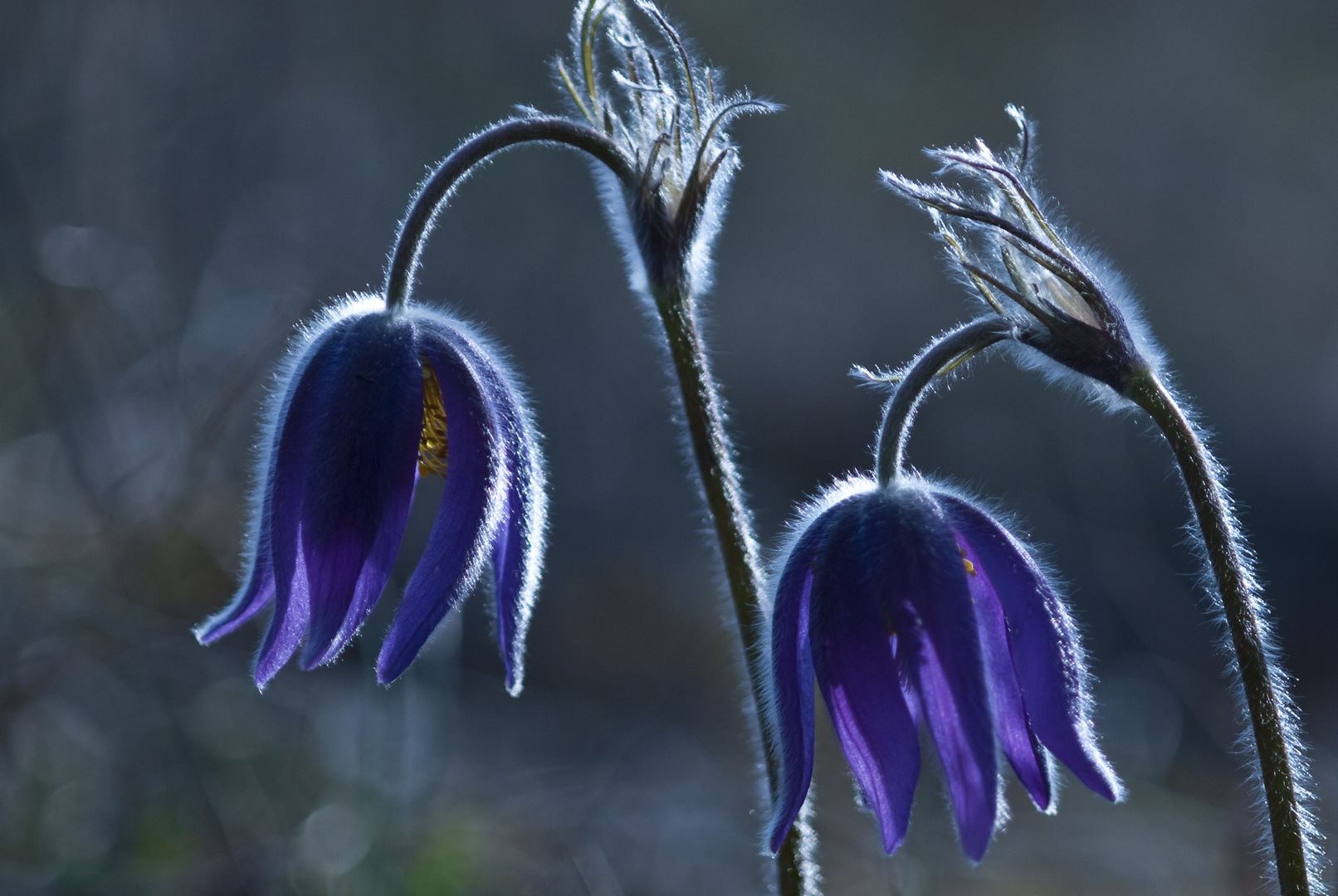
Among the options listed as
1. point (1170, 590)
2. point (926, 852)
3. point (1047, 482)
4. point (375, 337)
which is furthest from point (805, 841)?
point (1047, 482)

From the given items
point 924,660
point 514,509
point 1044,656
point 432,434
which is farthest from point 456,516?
point 1044,656

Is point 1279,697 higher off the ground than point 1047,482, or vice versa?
point 1047,482

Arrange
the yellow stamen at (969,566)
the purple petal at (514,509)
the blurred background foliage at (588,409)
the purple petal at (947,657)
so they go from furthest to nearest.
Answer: the blurred background foliage at (588,409) → the purple petal at (514,509) → the yellow stamen at (969,566) → the purple petal at (947,657)

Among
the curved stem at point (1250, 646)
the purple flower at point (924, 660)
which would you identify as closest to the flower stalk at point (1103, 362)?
the curved stem at point (1250, 646)

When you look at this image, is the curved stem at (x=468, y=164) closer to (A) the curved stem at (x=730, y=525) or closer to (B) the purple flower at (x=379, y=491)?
(B) the purple flower at (x=379, y=491)

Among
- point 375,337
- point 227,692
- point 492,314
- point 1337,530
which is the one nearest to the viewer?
point 375,337

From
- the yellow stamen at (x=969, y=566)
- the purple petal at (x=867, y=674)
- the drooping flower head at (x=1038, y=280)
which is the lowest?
the purple petal at (x=867, y=674)

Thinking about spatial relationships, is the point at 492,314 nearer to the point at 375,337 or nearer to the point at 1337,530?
the point at 1337,530

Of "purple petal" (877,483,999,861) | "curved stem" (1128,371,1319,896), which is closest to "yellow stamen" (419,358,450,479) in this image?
"purple petal" (877,483,999,861)
